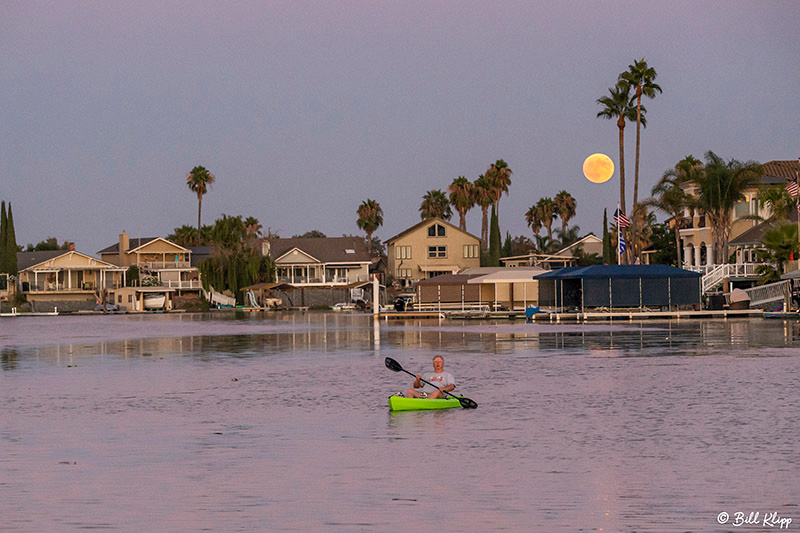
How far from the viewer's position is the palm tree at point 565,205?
15712 centimetres

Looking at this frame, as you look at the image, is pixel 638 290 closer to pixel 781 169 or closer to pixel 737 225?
pixel 737 225

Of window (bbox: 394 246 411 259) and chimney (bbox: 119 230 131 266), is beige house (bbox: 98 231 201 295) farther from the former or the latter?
window (bbox: 394 246 411 259)

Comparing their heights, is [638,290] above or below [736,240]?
below

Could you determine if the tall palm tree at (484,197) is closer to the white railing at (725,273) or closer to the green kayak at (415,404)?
the white railing at (725,273)

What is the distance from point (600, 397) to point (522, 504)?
13.1 metres

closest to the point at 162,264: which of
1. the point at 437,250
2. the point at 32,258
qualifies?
the point at 32,258

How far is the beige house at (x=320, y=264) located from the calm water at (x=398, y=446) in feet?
316

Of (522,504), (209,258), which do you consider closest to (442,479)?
(522,504)

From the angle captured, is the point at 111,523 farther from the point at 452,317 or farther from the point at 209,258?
the point at 209,258

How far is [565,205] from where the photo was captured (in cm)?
15700

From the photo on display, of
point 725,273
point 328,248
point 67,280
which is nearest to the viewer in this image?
point 725,273

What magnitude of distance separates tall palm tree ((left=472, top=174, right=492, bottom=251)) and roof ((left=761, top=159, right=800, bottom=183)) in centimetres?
4391

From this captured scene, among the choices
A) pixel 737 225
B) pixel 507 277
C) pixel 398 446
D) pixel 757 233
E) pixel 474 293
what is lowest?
pixel 398 446

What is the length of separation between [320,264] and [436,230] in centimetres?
1598
